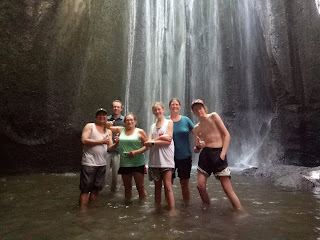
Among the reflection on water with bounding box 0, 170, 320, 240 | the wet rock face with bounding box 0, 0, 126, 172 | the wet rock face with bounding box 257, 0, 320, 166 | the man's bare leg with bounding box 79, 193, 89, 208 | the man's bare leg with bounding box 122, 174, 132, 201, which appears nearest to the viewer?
the reflection on water with bounding box 0, 170, 320, 240

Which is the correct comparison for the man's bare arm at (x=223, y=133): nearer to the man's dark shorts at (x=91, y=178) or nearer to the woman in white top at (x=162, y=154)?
the woman in white top at (x=162, y=154)

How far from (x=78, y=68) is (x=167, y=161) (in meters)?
6.48

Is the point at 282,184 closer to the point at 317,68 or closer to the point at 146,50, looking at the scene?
the point at 317,68

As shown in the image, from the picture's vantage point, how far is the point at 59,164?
8.47m

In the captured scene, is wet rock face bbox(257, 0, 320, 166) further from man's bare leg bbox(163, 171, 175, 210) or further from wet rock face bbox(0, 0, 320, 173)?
man's bare leg bbox(163, 171, 175, 210)

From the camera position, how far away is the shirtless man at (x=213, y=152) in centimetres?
345

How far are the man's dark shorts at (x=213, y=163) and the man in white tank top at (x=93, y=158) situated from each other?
4.84 ft

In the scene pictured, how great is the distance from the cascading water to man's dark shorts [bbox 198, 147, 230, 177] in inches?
337

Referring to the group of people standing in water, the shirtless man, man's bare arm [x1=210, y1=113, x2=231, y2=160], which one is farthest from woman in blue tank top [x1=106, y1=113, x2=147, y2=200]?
man's bare arm [x1=210, y1=113, x2=231, y2=160]

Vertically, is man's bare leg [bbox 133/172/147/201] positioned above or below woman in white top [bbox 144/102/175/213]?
below

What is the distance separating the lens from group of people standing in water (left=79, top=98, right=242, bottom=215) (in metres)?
3.54

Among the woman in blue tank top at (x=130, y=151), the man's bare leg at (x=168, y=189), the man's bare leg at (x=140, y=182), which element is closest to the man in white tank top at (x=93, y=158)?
the woman in blue tank top at (x=130, y=151)

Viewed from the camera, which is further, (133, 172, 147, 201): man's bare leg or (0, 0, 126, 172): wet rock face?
(0, 0, 126, 172): wet rock face

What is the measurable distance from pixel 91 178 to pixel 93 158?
30 centimetres
